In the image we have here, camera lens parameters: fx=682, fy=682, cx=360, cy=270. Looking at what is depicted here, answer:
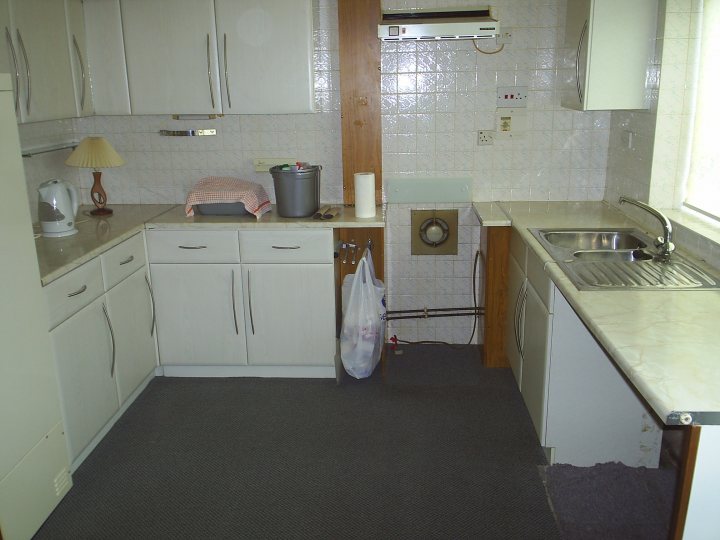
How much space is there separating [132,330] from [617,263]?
7.60 ft

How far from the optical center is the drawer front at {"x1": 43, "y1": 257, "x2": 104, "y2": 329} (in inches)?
106

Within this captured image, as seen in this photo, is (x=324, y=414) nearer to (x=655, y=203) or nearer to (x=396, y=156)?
(x=396, y=156)

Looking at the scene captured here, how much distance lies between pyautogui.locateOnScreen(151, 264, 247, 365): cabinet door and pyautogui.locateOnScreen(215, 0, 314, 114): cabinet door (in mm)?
885

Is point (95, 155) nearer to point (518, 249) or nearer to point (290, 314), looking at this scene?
point (290, 314)

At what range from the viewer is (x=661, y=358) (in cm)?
181

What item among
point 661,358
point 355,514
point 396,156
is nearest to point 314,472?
point 355,514

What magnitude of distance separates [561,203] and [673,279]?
1459 mm

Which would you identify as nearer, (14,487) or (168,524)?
(14,487)

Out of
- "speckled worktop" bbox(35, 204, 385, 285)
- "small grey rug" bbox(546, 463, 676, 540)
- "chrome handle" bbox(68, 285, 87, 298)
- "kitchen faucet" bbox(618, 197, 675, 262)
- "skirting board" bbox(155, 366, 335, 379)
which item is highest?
"kitchen faucet" bbox(618, 197, 675, 262)

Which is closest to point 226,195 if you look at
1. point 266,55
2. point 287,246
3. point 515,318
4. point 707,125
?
point 287,246

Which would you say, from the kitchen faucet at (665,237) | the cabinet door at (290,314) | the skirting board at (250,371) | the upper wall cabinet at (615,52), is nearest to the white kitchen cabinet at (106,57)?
the cabinet door at (290,314)

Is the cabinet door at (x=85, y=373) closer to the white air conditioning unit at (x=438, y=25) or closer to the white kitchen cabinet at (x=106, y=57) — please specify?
the white kitchen cabinet at (x=106, y=57)

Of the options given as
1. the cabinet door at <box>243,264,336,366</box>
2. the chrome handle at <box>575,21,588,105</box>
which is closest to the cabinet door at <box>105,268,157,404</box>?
the cabinet door at <box>243,264,336,366</box>

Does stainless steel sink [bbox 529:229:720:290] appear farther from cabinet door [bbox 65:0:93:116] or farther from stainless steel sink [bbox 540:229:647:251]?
cabinet door [bbox 65:0:93:116]
